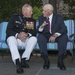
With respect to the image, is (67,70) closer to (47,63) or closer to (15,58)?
(47,63)

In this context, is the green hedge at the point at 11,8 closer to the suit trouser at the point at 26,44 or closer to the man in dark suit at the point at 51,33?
the man in dark suit at the point at 51,33

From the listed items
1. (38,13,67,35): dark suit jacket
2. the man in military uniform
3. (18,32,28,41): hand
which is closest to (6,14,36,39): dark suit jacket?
the man in military uniform

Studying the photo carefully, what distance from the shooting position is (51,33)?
7332mm

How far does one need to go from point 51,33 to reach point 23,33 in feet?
2.07

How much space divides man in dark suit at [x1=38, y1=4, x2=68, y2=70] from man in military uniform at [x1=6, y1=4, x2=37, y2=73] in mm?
179

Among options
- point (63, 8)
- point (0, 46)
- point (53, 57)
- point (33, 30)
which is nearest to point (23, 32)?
point (33, 30)

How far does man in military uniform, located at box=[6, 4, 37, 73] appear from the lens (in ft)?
22.9

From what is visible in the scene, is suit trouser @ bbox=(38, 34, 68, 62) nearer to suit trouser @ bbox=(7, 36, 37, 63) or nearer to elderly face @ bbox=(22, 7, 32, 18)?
suit trouser @ bbox=(7, 36, 37, 63)

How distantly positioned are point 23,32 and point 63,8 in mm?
4464

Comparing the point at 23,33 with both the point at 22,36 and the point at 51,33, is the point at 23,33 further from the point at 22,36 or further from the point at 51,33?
the point at 51,33

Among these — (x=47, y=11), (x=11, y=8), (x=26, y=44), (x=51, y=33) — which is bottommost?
(x=26, y=44)

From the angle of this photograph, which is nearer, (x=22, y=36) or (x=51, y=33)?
(x=22, y=36)

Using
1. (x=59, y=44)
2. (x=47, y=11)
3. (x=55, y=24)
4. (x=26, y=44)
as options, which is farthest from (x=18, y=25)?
(x=59, y=44)

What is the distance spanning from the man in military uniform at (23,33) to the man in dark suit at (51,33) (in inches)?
7.0
